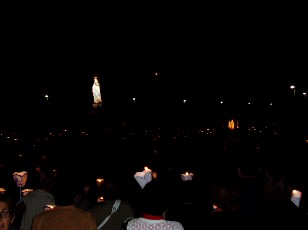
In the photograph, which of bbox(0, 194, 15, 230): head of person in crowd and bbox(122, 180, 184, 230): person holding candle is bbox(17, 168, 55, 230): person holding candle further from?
bbox(122, 180, 184, 230): person holding candle

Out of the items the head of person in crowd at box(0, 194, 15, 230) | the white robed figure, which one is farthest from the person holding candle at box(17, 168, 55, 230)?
the white robed figure

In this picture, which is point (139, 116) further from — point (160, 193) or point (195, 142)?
point (160, 193)

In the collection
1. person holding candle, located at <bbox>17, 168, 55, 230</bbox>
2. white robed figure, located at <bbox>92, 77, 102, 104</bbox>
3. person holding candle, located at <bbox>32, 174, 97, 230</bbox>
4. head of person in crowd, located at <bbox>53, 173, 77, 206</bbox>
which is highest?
white robed figure, located at <bbox>92, 77, 102, 104</bbox>

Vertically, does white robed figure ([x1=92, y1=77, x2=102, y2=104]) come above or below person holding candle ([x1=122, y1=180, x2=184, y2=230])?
above

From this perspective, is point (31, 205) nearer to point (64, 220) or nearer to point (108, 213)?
point (108, 213)

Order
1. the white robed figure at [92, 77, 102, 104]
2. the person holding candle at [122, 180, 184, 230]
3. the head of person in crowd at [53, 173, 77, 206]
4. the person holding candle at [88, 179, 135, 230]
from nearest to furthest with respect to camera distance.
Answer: the person holding candle at [122, 180, 184, 230]
the head of person in crowd at [53, 173, 77, 206]
the person holding candle at [88, 179, 135, 230]
the white robed figure at [92, 77, 102, 104]

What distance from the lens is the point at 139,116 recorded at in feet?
225

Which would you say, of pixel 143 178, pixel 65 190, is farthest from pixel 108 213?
pixel 143 178

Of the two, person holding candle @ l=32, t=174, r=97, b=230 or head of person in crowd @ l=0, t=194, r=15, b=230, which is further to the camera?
person holding candle @ l=32, t=174, r=97, b=230

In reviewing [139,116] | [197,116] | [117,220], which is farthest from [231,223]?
[197,116]

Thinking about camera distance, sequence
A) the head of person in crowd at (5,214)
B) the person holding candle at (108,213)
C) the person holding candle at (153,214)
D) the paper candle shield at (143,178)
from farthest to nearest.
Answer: the paper candle shield at (143,178)
the person holding candle at (108,213)
the head of person in crowd at (5,214)
the person holding candle at (153,214)

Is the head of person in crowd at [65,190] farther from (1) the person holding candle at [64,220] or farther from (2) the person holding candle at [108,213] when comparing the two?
(2) the person holding candle at [108,213]

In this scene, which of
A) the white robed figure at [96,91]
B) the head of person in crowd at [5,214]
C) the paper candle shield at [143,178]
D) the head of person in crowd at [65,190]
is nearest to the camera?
the head of person in crowd at [5,214]

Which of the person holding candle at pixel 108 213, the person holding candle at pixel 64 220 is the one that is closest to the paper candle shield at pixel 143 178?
the person holding candle at pixel 108 213
